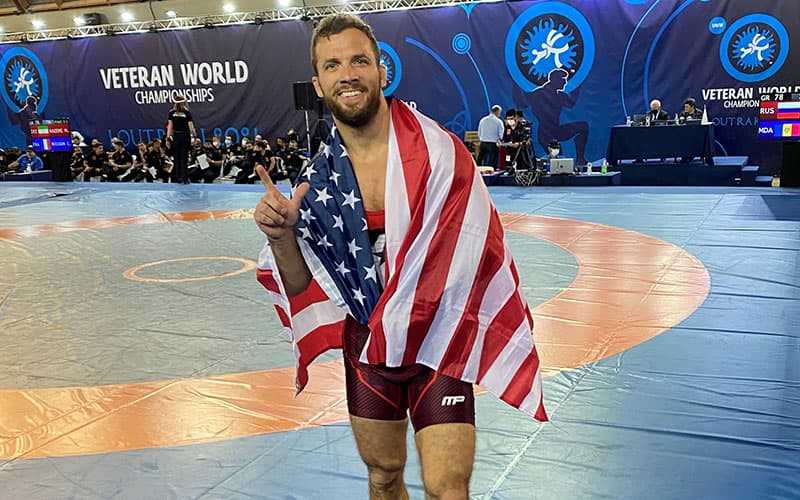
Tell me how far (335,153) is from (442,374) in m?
0.68

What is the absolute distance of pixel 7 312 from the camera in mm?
5129

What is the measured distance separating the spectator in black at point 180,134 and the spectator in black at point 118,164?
3.39 metres

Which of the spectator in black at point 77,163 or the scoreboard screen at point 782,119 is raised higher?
the scoreboard screen at point 782,119

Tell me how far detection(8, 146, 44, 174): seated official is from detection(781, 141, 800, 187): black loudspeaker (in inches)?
622

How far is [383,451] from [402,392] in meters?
0.17

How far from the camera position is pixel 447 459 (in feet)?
5.63

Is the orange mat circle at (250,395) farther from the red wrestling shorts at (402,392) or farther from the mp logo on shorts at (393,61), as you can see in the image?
the mp logo on shorts at (393,61)

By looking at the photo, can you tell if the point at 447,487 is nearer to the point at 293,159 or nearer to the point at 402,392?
the point at 402,392

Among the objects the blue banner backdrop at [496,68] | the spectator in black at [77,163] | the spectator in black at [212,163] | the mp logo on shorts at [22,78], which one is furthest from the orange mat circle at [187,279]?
the mp logo on shorts at [22,78]

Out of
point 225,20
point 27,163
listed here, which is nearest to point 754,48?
point 225,20

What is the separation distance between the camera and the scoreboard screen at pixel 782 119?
9367 mm

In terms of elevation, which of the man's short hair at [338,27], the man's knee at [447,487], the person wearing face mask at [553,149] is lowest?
the person wearing face mask at [553,149]

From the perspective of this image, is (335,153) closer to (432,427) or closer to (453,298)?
(453,298)

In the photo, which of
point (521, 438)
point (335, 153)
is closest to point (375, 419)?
point (335, 153)
